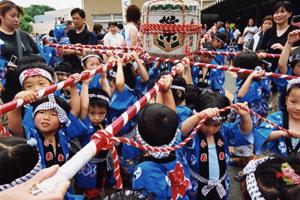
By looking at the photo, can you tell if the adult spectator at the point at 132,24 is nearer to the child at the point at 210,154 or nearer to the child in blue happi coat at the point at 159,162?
the child at the point at 210,154

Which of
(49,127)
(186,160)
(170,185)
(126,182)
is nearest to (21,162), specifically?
(49,127)

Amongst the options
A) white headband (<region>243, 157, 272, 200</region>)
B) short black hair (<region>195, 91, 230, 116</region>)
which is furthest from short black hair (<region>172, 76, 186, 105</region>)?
white headband (<region>243, 157, 272, 200</region>)

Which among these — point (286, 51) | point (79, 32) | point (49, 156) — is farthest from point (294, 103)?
point (79, 32)

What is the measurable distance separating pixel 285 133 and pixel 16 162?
1.59 metres

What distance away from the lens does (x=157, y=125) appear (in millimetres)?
1713

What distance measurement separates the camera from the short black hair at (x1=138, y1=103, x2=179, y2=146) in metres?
1.70

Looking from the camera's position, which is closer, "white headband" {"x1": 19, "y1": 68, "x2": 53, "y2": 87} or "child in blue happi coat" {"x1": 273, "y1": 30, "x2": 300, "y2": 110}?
"white headband" {"x1": 19, "y1": 68, "x2": 53, "y2": 87}

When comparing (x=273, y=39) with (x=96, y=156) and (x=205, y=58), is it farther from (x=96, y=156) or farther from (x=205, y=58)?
(x=96, y=156)

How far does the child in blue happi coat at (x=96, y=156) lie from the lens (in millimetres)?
2340

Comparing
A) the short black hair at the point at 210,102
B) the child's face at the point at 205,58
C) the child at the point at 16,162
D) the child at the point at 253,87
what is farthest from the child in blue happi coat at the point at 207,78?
the child at the point at 16,162

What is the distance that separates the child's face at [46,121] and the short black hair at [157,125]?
2.06 feet

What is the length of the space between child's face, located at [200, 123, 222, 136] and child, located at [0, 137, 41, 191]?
3.61 feet

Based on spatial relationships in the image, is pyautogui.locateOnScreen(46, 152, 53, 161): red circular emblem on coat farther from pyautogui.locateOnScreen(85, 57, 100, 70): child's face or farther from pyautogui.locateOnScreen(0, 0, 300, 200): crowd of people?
pyautogui.locateOnScreen(85, 57, 100, 70): child's face

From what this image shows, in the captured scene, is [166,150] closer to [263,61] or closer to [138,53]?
[138,53]
